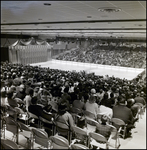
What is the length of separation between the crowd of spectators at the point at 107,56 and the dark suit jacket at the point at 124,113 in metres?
25.5

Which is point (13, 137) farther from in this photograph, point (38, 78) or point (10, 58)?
point (10, 58)

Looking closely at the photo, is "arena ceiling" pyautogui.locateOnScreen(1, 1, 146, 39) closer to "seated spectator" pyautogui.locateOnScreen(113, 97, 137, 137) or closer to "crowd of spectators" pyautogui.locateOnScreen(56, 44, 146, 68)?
"seated spectator" pyautogui.locateOnScreen(113, 97, 137, 137)

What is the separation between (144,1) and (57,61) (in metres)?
28.7

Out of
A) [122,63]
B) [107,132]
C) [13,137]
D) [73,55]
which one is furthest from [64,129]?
[73,55]

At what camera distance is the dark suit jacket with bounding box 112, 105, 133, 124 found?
662cm

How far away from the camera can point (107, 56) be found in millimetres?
34406

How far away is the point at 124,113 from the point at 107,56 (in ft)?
93.4

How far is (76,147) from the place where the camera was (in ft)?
13.5

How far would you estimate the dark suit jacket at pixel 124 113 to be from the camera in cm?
662

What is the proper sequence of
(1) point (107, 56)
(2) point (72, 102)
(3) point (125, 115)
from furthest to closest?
1. (1) point (107, 56)
2. (2) point (72, 102)
3. (3) point (125, 115)

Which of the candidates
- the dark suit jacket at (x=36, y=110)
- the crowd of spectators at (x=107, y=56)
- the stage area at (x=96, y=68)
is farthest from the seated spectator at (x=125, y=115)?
the crowd of spectators at (x=107, y=56)

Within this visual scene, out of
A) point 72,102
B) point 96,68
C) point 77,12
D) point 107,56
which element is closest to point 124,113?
point 72,102

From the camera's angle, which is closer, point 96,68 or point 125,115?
point 125,115

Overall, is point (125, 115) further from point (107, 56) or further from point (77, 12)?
point (107, 56)
